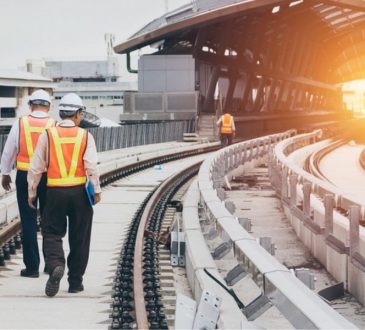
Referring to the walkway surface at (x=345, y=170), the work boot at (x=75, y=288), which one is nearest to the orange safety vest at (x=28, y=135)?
the work boot at (x=75, y=288)

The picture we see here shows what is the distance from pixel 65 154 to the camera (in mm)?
7516

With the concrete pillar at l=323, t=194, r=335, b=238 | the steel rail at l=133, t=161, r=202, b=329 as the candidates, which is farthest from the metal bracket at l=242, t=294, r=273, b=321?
the concrete pillar at l=323, t=194, r=335, b=238

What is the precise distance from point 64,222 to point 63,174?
0.44 m

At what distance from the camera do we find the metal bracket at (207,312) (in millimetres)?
5523

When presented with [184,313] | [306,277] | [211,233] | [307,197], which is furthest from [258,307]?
[307,197]

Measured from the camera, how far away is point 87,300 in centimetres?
759

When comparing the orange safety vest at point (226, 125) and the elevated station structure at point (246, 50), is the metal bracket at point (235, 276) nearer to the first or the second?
the orange safety vest at point (226, 125)

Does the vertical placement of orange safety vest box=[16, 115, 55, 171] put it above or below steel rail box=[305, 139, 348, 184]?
above

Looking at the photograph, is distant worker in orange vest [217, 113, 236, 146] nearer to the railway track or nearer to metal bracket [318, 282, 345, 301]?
the railway track

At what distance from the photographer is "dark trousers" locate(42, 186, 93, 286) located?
7.54m

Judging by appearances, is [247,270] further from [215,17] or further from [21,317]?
[215,17]

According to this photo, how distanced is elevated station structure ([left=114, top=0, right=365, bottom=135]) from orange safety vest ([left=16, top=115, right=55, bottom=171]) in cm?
4889

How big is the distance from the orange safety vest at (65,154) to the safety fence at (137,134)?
25.3 meters

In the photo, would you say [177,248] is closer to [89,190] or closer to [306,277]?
[89,190]
